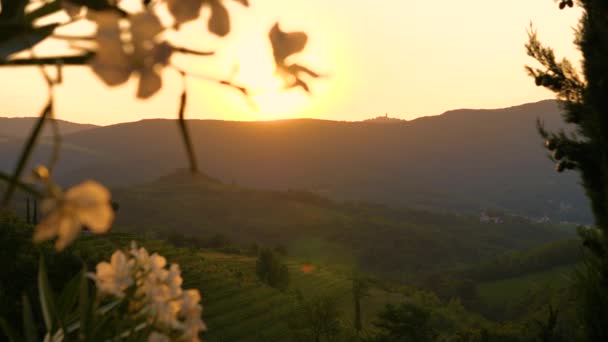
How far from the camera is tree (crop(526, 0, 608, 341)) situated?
7.16 m

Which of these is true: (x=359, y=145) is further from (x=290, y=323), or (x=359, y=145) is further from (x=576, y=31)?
(x=576, y=31)

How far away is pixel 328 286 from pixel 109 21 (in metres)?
55.7

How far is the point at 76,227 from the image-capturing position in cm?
59

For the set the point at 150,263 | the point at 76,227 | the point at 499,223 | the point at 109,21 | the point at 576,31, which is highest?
the point at 576,31

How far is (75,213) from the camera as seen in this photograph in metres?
0.58

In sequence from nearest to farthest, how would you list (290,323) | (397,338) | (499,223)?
(397,338)
(290,323)
(499,223)

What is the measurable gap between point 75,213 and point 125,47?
159 millimetres

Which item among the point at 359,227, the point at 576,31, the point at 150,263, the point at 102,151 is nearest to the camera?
the point at 150,263

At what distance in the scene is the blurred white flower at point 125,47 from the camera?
Result: 550 mm

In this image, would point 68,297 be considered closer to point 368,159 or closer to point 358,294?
point 358,294

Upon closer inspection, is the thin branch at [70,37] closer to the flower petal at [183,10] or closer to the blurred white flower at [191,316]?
the flower petal at [183,10]

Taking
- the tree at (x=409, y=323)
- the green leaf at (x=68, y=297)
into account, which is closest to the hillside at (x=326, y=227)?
the tree at (x=409, y=323)

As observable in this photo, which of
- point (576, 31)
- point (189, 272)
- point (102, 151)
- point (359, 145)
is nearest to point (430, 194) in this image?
point (359, 145)

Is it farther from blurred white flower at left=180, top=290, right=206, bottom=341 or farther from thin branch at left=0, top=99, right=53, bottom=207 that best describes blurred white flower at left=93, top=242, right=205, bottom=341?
thin branch at left=0, top=99, right=53, bottom=207
